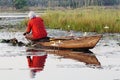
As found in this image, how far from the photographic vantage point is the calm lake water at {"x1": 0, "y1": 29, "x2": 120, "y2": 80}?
14.1 metres

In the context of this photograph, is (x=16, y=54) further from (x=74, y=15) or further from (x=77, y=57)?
(x=74, y=15)

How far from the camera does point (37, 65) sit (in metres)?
16.3

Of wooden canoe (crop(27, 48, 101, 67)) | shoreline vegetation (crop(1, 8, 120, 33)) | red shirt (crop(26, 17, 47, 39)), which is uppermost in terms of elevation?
red shirt (crop(26, 17, 47, 39))

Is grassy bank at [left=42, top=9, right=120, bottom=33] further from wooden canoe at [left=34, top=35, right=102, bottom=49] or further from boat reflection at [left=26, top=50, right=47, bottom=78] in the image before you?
boat reflection at [left=26, top=50, right=47, bottom=78]

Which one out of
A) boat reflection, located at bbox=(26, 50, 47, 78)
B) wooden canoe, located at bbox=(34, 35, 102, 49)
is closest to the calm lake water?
boat reflection, located at bbox=(26, 50, 47, 78)

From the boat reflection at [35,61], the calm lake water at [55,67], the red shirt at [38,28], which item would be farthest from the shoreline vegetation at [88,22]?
the boat reflection at [35,61]

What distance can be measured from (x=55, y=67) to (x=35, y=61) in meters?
1.49

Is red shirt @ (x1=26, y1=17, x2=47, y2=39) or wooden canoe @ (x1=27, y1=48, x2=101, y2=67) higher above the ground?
red shirt @ (x1=26, y1=17, x2=47, y2=39)

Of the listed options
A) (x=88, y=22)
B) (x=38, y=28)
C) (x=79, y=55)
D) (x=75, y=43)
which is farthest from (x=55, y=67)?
(x=88, y=22)

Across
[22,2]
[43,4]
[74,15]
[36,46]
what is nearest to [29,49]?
[36,46]

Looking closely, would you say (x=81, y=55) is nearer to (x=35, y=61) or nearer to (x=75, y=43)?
(x=75, y=43)

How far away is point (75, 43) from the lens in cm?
2027

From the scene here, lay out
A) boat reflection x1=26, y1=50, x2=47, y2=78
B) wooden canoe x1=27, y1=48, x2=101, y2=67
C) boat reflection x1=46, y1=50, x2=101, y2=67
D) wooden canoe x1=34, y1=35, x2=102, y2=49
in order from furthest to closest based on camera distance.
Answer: wooden canoe x1=34, y1=35, x2=102, y2=49 < wooden canoe x1=27, y1=48, x2=101, y2=67 < boat reflection x1=46, y1=50, x2=101, y2=67 < boat reflection x1=26, y1=50, x2=47, y2=78

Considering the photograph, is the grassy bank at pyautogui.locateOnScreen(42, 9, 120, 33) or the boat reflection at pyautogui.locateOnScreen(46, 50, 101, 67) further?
the grassy bank at pyautogui.locateOnScreen(42, 9, 120, 33)
